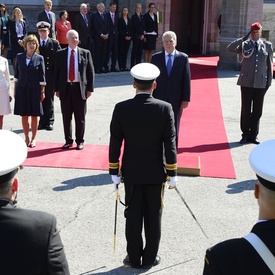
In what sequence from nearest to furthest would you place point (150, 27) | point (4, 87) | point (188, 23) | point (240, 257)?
point (240, 257), point (4, 87), point (150, 27), point (188, 23)

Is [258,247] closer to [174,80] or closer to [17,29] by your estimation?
[174,80]

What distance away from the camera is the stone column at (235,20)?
17.9m

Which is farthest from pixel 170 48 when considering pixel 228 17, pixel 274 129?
pixel 228 17

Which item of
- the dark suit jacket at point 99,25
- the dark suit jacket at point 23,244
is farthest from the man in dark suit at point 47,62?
the dark suit jacket at point 23,244

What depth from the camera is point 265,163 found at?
2.26 m

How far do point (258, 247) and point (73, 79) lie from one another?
6810 mm

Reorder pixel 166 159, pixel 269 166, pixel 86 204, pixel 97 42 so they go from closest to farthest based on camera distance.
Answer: pixel 269 166
pixel 166 159
pixel 86 204
pixel 97 42

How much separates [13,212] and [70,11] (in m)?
18.9

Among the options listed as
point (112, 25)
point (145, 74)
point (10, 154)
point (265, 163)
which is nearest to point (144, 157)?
point (145, 74)

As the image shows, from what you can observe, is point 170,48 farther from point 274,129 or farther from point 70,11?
point 70,11

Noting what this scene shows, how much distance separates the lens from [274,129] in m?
10.7

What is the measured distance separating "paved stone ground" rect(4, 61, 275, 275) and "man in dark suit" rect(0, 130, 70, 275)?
259cm

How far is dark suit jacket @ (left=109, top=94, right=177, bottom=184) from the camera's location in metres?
4.87

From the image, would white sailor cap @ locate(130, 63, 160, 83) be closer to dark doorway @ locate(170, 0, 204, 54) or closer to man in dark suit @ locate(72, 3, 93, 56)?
man in dark suit @ locate(72, 3, 93, 56)
